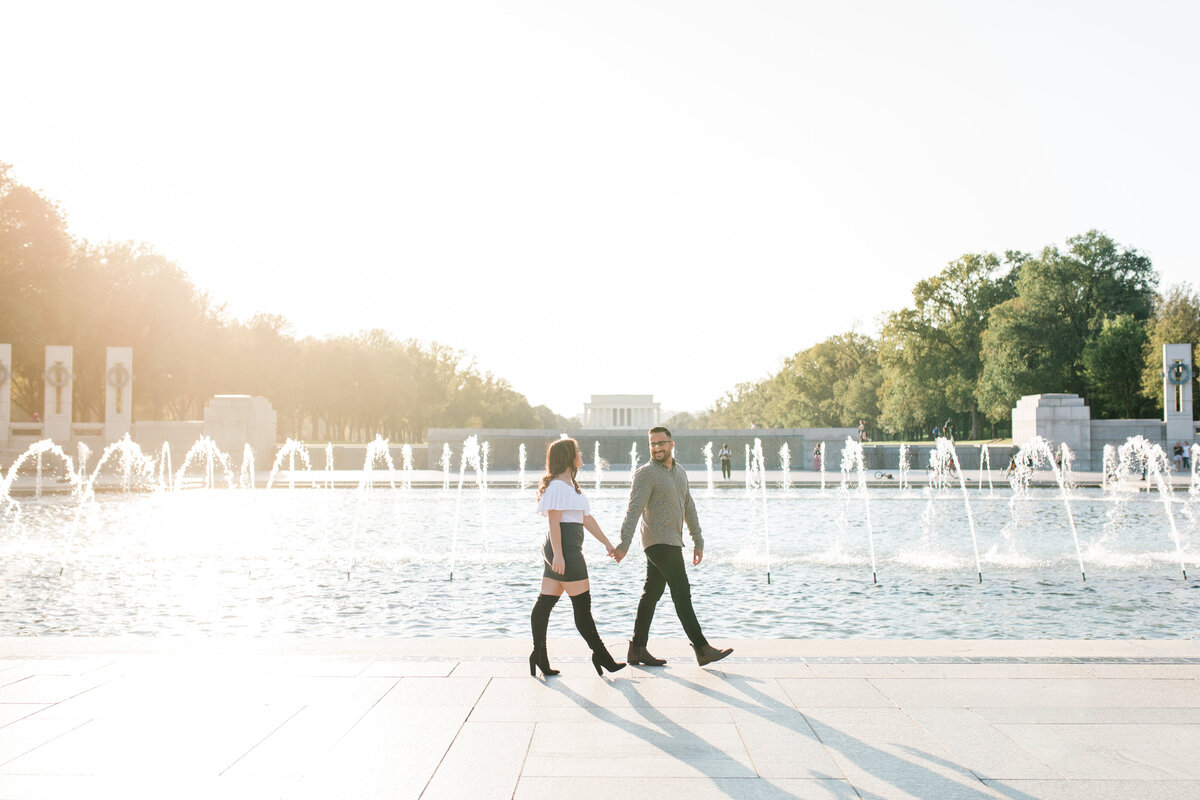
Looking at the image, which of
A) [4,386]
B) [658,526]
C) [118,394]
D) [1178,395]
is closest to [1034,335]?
[1178,395]

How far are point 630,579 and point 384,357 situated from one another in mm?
60335

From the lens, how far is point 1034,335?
57281 millimetres

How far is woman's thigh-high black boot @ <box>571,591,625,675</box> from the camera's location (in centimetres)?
638

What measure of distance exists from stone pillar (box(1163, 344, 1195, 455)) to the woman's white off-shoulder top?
35.9 meters

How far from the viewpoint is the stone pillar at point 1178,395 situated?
117 ft

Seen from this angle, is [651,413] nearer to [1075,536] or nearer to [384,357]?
[384,357]

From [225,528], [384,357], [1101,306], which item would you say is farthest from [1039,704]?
[384,357]

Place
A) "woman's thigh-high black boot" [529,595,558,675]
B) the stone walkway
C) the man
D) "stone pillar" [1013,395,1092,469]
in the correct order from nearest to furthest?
the stone walkway, "woman's thigh-high black boot" [529,595,558,675], the man, "stone pillar" [1013,395,1092,469]

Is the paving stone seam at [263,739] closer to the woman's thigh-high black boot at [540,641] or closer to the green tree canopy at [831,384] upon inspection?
the woman's thigh-high black boot at [540,641]

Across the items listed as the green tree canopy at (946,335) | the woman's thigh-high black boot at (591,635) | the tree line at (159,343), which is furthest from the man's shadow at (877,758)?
the green tree canopy at (946,335)

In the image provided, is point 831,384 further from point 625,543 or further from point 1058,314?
point 625,543

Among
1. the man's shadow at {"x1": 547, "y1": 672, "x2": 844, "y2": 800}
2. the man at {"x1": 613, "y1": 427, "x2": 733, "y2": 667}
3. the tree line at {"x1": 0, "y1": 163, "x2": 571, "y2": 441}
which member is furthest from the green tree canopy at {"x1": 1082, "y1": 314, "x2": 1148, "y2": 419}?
the man's shadow at {"x1": 547, "y1": 672, "x2": 844, "y2": 800}

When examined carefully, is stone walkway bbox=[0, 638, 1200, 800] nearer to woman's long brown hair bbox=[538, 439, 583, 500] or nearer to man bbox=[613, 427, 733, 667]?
man bbox=[613, 427, 733, 667]

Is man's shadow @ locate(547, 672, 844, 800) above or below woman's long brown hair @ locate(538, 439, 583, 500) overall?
below
